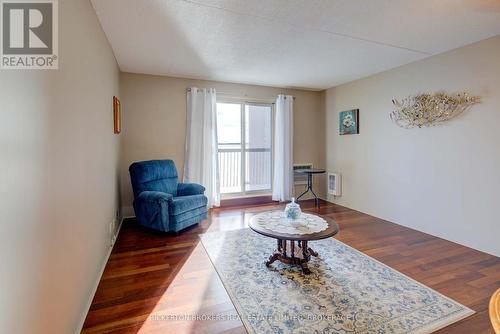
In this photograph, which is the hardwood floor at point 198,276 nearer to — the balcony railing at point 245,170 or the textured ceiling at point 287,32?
the balcony railing at point 245,170

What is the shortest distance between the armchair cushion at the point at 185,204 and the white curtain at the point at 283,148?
6.08ft

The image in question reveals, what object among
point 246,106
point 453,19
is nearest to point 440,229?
point 453,19

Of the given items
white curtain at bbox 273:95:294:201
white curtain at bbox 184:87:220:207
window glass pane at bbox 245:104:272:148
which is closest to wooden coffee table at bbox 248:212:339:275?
white curtain at bbox 184:87:220:207

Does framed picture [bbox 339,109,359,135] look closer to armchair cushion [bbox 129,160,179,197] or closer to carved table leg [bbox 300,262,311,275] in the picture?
carved table leg [bbox 300,262,311,275]

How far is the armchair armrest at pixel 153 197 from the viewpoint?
10.8ft

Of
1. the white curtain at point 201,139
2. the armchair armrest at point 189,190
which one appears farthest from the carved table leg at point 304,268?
the white curtain at point 201,139

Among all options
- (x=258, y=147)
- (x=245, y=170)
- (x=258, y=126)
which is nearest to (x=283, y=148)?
(x=258, y=147)

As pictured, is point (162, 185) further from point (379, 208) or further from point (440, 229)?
point (440, 229)

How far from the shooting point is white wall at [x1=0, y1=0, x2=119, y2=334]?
2.90ft

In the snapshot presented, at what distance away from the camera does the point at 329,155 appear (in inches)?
210

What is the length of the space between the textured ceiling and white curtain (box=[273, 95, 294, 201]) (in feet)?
4.01

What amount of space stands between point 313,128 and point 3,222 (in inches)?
206

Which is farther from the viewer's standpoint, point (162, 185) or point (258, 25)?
point (162, 185)

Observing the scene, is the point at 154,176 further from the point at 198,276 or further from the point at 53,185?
the point at 53,185
